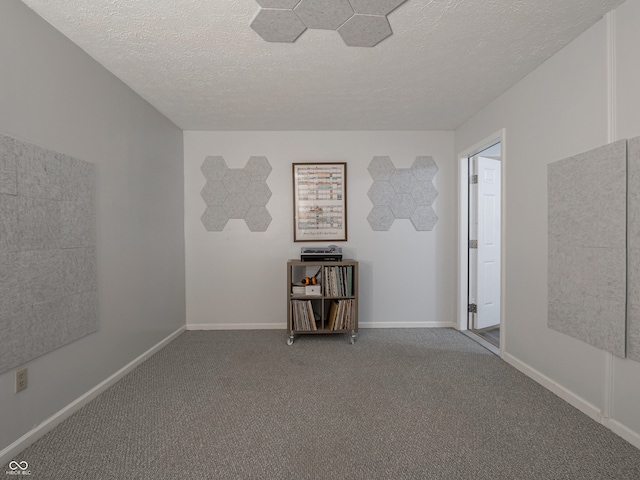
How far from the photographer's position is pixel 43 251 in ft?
5.75

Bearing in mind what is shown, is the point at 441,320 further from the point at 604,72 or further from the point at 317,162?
the point at 604,72

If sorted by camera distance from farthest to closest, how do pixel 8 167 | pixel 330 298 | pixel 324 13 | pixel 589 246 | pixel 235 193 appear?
pixel 235 193, pixel 330 298, pixel 589 246, pixel 324 13, pixel 8 167

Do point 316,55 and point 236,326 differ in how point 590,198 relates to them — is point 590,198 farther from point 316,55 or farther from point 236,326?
point 236,326

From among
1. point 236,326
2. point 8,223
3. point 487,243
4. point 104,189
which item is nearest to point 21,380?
point 8,223

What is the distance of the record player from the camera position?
335 centimetres

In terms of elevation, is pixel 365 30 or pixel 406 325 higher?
pixel 365 30

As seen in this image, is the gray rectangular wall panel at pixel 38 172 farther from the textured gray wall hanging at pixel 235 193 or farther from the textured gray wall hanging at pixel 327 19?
the textured gray wall hanging at pixel 235 193

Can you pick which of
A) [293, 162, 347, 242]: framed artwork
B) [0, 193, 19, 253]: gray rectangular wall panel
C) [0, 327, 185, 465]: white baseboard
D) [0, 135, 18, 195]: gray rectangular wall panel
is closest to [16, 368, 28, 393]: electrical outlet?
[0, 327, 185, 465]: white baseboard

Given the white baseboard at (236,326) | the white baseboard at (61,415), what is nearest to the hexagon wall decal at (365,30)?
the white baseboard at (61,415)

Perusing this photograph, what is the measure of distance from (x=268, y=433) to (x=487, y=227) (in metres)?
3.02

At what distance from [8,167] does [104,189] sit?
710mm

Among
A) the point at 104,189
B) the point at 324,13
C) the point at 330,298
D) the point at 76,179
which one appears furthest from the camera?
the point at 330,298

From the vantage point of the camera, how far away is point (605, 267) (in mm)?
1730

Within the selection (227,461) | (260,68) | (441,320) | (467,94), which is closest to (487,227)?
(441,320)
